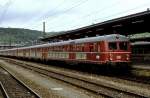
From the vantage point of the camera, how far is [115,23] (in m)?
30.8

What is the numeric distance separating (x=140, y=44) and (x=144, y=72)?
62.0 ft

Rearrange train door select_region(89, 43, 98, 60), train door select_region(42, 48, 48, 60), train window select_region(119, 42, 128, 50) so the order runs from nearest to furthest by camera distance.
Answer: train window select_region(119, 42, 128, 50)
train door select_region(89, 43, 98, 60)
train door select_region(42, 48, 48, 60)

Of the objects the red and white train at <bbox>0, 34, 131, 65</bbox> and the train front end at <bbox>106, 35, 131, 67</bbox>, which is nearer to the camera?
the train front end at <bbox>106, 35, 131, 67</bbox>

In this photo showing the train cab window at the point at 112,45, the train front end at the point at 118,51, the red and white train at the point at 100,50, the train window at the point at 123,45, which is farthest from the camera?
the train window at the point at 123,45

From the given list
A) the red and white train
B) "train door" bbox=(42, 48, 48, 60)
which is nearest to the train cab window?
the red and white train

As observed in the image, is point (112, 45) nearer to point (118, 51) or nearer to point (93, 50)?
point (118, 51)

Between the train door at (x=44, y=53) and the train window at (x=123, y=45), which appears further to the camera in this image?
the train door at (x=44, y=53)

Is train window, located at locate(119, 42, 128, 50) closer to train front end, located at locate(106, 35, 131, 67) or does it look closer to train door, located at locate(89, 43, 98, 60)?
train front end, located at locate(106, 35, 131, 67)

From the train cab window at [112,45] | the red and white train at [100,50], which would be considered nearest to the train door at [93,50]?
the red and white train at [100,50]

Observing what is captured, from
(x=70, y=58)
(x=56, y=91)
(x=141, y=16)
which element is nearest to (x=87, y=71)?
(x=70, y=58)

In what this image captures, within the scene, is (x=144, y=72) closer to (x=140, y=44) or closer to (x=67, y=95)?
(x=67, y=95)

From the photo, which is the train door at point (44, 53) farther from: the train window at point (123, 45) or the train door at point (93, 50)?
the train window at point (123, 45)

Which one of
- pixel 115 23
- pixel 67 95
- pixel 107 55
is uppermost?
pixel 115 23

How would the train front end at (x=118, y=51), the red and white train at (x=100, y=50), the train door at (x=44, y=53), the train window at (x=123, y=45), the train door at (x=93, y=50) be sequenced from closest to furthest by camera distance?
1. the train front end at (x=118, y=51)
2. the red and white train at (x=100, y=50)
3. the train window at (x=123, y=45)
4. the train door at (x=93, y=50)
5. the train door at (x=44, y=53)
